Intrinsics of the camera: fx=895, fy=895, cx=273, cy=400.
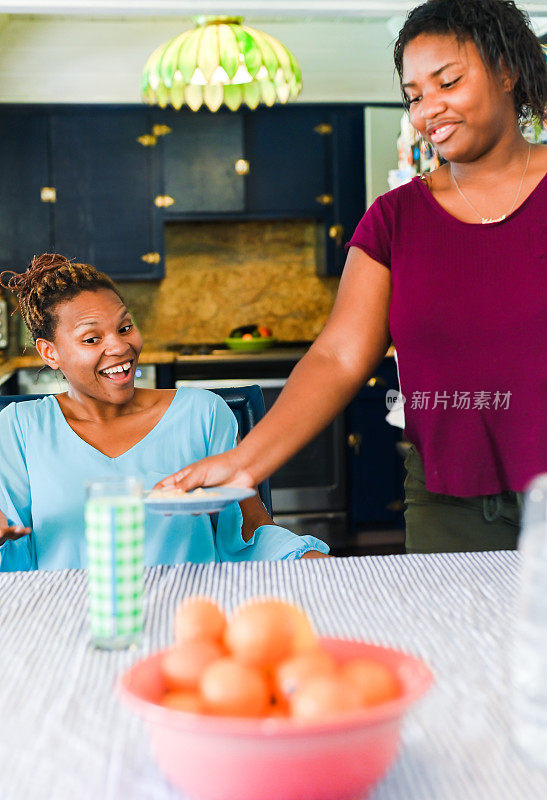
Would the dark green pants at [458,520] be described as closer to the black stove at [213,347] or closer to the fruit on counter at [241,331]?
the black stove at [213,347]

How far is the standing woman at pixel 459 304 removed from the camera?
1.43 metres

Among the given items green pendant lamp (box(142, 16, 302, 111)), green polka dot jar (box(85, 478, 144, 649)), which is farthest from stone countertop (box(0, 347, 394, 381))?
green polka dot jar (box(85, 478, 144, 649))

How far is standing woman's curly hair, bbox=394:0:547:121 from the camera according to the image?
1425mm

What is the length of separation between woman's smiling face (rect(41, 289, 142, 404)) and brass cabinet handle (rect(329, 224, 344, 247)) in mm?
2749

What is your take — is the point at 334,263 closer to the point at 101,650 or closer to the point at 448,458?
the point at 448,458

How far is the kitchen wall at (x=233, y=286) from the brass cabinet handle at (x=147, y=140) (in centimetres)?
50

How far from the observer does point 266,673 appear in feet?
2.19

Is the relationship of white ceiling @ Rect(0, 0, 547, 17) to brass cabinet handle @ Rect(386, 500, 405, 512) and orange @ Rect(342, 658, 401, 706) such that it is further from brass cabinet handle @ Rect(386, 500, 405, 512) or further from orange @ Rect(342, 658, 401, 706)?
brass cabinet handle @ Rect(386, 500, 405, 512)

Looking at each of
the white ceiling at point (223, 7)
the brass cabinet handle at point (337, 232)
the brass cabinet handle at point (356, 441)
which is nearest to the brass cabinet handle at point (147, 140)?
the brass cabinet handle at point (337, 232)

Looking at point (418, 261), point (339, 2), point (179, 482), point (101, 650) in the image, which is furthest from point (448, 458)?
point (339, 2)

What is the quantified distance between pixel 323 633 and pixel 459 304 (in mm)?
678

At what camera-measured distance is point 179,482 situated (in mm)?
1348

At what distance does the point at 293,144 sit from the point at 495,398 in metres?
3.14

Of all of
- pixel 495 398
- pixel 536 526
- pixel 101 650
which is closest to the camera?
pixel 536 526
